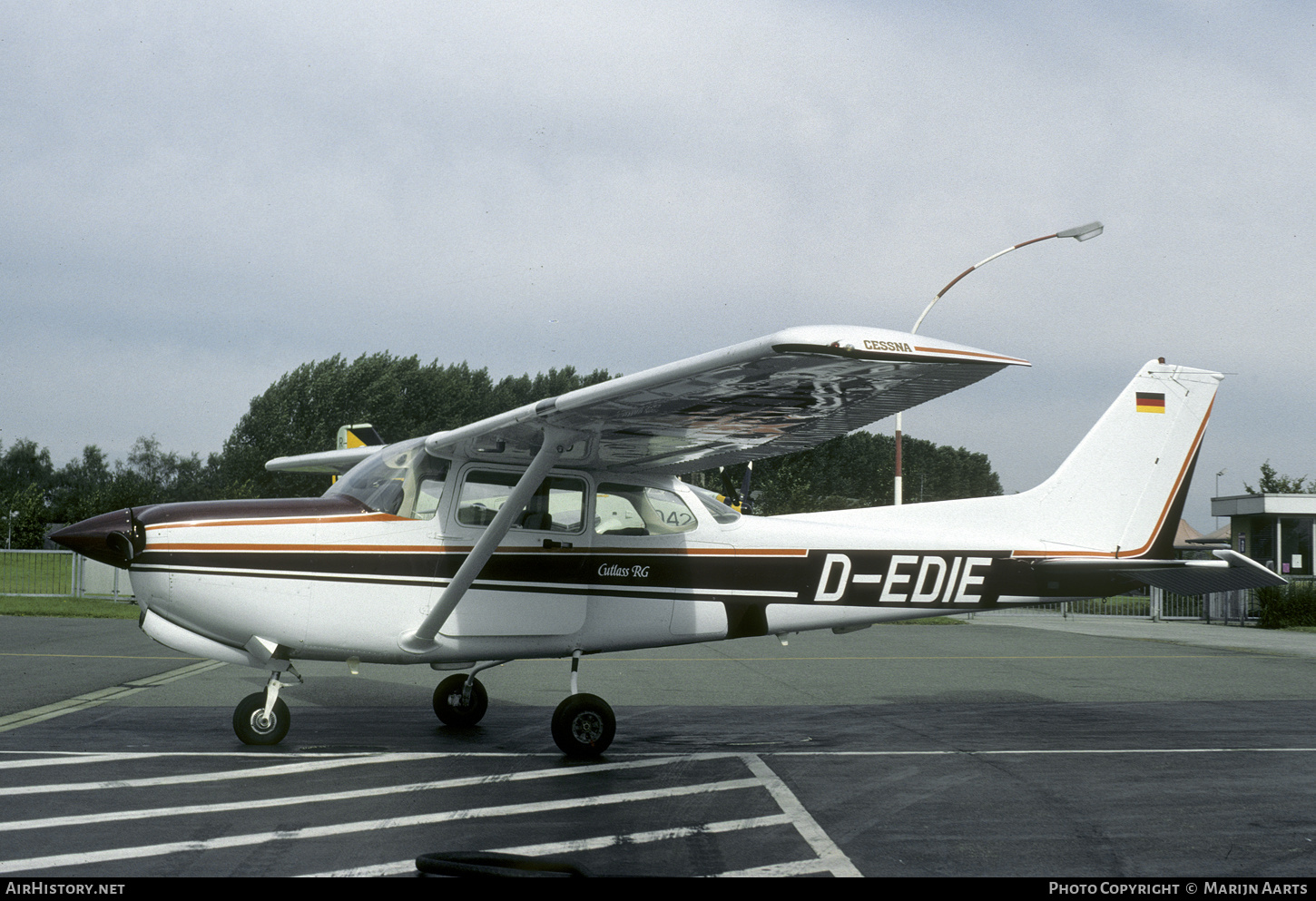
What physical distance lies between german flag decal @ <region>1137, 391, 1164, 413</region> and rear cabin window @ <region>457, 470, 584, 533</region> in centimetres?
541

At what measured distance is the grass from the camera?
853 inches

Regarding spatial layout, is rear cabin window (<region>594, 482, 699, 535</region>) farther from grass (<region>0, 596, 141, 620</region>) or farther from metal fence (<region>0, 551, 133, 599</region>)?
metal fence (<region>0, 551, 133, 599</region>)

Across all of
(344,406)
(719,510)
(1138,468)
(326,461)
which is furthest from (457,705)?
(344,406)

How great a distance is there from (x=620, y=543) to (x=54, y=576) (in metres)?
25.0

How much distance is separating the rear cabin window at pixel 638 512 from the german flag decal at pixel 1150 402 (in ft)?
14.8

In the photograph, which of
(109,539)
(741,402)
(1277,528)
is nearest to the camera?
(741,402)

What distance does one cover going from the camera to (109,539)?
21.9 ft

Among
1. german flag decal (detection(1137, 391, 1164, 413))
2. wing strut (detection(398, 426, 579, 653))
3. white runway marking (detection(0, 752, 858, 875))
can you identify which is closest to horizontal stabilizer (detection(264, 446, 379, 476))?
wing strut (detection(398, 426, 579, 653))

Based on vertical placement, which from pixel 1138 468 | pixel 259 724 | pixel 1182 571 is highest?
pixel 1138 468

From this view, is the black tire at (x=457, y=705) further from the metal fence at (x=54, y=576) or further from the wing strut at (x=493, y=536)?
the metal fence at (x=54, y=576)

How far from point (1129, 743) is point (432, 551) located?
5.78m

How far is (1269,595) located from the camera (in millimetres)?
24594

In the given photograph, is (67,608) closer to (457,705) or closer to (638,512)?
(457,705)
